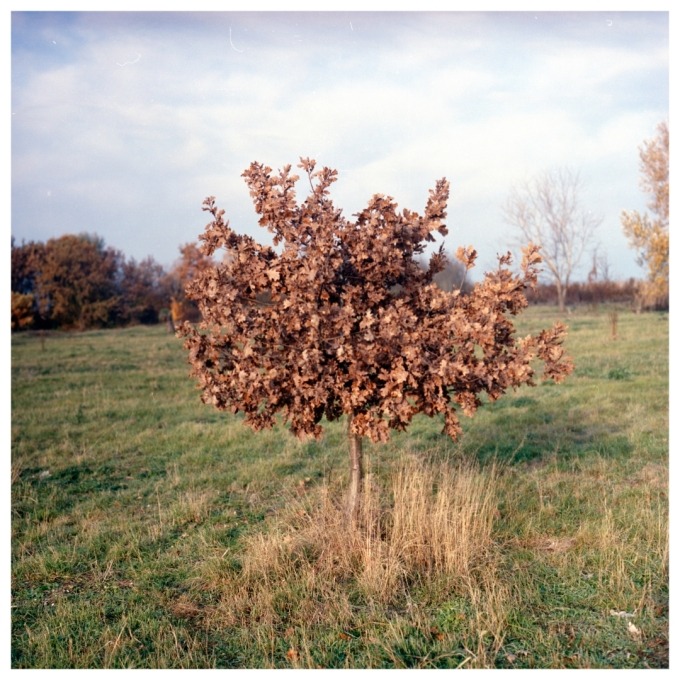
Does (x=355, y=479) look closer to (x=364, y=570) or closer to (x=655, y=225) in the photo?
(x=364, y=570)

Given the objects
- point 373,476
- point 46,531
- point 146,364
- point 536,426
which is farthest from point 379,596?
point 146,364

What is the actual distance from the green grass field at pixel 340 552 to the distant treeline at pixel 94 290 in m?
31.2

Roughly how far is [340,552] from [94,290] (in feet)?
139

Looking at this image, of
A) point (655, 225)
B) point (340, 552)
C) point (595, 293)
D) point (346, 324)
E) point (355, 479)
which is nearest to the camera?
point (346, 324)

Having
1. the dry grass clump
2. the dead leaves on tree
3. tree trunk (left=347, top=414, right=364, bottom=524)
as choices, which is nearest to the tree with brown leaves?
the dead leaves on tree

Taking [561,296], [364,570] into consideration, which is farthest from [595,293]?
[364,570]

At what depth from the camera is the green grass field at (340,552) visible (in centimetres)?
420

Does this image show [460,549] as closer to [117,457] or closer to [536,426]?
[536,426]

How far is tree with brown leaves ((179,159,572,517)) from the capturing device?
468 cm

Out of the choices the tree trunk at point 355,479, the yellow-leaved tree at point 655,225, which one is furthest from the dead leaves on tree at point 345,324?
the yellow-leaved tree at point 655,225

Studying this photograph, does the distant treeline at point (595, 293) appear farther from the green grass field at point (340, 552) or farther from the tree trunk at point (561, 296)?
the green grass field at point (340, 552)

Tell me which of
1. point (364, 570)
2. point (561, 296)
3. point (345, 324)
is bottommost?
point (364, 570)

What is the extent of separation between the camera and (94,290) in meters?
43.7

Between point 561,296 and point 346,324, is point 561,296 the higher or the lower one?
the higher one
